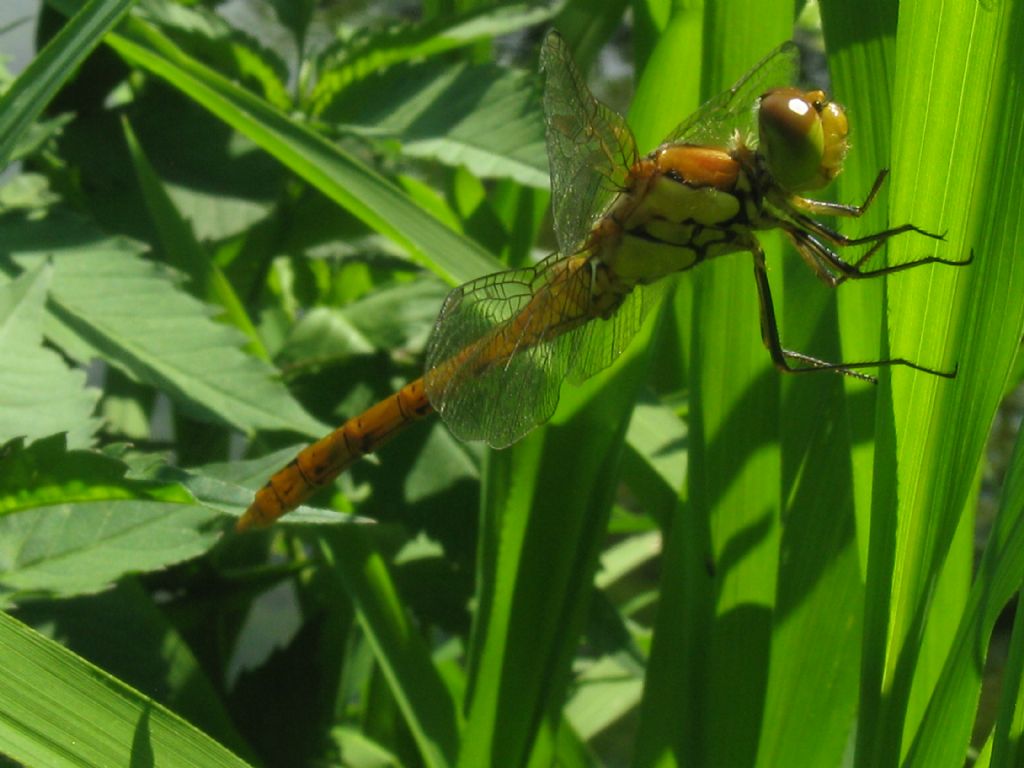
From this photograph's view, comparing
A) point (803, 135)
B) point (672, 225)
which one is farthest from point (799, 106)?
point (672, 225)

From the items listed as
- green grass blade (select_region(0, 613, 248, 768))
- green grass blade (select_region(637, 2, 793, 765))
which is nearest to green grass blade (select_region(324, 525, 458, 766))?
green grass blade (select_region(637, 2, 793, 765))

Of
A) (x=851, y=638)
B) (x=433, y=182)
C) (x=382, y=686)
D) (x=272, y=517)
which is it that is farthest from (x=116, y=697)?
(x=433, y=182)

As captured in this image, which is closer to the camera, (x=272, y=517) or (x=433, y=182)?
(x=272, y=517)

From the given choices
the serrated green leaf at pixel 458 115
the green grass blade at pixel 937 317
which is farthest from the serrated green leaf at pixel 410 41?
the green grass blade at pixel 937 317

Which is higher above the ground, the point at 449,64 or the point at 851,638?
the point at 449,64

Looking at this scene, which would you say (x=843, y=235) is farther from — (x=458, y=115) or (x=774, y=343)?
(x=458, y=115)

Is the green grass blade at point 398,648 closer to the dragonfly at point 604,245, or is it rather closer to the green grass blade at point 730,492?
the dragonfly at point 604,245

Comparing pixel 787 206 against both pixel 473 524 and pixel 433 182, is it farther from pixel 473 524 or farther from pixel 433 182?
pixel 433 182

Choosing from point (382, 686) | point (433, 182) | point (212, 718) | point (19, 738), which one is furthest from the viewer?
point (433, 182)
